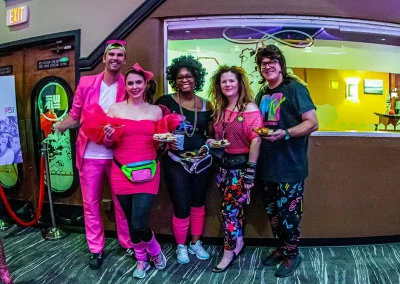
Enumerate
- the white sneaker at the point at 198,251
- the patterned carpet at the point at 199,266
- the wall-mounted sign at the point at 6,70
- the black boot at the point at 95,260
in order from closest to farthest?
the patterned carpet at the point at 199,266
the black boot at the point at 95,260
the white sneaker at the point at 198,251
the wall-mounted sign at the point at 6,70

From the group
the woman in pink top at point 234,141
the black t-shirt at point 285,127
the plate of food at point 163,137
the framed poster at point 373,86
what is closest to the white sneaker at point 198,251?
the woman in pink top at point 234,141

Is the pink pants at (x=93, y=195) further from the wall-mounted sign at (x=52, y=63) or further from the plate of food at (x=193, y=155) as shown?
the wall-mounted sign at (x=52, y=63)

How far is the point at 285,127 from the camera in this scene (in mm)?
2719

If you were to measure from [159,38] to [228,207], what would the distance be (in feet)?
6.23

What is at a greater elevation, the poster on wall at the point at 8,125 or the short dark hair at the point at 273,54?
the short dark hair at the point at 273,54

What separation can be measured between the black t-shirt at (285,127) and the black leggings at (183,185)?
600mm

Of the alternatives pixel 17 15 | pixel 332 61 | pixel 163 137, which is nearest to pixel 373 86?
pixel 332 61

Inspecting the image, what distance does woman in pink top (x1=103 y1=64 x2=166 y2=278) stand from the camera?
258 centimetres

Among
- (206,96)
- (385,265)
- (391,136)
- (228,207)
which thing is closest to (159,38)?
(206,96)

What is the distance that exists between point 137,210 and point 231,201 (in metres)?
0.79

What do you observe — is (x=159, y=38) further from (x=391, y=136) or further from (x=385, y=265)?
(x=385, y=265)

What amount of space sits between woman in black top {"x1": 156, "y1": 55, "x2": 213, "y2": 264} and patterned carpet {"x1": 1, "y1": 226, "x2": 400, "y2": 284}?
11.8 inches

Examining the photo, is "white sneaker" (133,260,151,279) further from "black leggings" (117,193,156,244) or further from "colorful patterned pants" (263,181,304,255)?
"colorful patterned pants" (263,181,304,255)

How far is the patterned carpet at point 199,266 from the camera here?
107 inches
